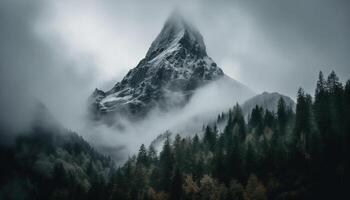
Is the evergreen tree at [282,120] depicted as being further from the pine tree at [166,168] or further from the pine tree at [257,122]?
the pine tree at [166,168]

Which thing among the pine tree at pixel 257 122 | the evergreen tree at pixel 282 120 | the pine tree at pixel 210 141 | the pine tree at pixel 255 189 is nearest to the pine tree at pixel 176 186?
the pine tree at pixel 255 189

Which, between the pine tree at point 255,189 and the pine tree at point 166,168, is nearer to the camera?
the pine tree at point 255,189

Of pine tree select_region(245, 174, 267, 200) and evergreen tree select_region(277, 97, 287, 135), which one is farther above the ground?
evergreen tree select_region(277, 97, 287, 135)

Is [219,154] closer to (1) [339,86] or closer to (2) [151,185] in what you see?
(2) [151,185]

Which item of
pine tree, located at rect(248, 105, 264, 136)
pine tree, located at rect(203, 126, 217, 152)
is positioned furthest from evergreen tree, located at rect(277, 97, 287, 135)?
pine tree, located at rect(203, 126, 217, 152)

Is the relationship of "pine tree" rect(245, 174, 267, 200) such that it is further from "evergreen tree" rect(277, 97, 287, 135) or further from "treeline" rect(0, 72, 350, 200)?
"evergreen tree" rect(277, 97, 287, 135)

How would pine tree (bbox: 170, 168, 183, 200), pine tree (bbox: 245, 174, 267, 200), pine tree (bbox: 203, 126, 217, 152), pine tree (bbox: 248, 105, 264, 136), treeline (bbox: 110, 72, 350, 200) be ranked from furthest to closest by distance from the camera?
pine tree (bbox: 203, 126, 217, 152) → pine tree (bbox: 248, 105, 264, 136) → pine tree (bbox: 170, 168, 183, 200) → pine tree (bbox: 245, 174, 267, 200) → treeline (bbox: 110, 72, 350, 200)

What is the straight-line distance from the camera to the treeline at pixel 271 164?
109 metres

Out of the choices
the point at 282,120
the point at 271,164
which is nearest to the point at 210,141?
the point at 282,120

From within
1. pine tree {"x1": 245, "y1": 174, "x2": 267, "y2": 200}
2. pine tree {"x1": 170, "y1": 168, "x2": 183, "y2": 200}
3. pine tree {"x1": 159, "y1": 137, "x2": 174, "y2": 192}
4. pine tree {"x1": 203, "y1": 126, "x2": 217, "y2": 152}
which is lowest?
pine tree {"x1": 245, "y1": 174, "x2": 267, "y2": 200}

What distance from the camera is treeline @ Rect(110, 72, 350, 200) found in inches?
4294

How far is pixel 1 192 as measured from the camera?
18525 cm

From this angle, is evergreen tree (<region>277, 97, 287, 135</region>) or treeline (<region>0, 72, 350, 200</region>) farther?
evergreen tree (<region>277, 97, 287, 135</region>)

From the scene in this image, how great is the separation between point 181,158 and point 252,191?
33209 millimetres
